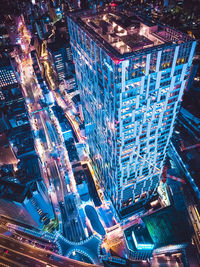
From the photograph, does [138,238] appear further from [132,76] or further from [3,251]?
[132,76]

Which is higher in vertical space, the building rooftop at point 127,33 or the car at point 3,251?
the building rooftop at point 127,33

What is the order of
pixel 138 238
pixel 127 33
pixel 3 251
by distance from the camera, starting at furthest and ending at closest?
pixel 3 251
pixel 138 238
pixel 127 33

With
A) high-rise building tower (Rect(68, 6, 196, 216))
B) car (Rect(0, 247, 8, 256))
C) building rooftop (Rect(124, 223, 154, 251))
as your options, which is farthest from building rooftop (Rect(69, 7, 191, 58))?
car (Rect(0, 247, 8, 256))

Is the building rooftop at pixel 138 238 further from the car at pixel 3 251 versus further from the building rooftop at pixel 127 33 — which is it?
the building rooftop at pixel 127 33

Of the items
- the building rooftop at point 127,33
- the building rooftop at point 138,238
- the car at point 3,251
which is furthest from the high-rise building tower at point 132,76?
the car at point 3,251

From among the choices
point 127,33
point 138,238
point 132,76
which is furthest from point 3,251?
point 127,33

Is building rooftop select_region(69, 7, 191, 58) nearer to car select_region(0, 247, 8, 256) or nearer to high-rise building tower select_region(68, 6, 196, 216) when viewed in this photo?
high-rise building tower select_region(68, 6, 196, 216)

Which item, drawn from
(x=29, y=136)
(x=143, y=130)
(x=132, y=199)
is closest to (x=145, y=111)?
(x=143, y=130)
